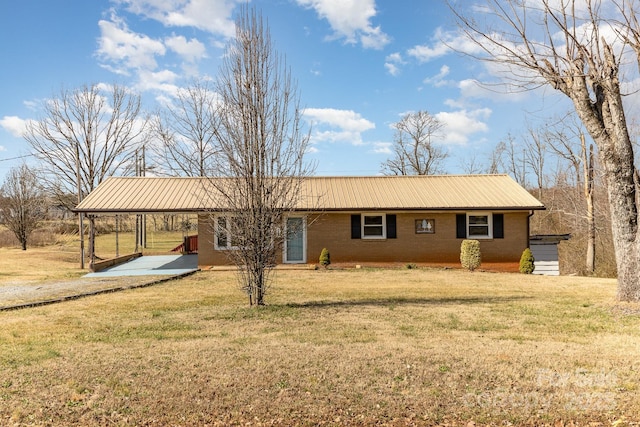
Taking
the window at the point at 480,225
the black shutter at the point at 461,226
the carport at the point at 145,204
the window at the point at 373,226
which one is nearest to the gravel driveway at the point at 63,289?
the carport at the point at 145,204

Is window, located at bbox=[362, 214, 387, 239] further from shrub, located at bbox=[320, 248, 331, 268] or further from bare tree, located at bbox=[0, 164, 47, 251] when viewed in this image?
bare tree, located at bbox=[0, 164, 47, 251]

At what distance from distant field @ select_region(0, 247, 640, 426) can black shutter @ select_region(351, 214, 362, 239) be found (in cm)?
856

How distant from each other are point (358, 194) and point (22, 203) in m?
22.3

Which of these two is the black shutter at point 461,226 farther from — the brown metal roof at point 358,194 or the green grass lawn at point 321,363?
the green grass lawn at point 321,363

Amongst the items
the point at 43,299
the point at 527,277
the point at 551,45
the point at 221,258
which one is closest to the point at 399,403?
the point at 551,45

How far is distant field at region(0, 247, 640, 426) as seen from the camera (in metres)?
4.16

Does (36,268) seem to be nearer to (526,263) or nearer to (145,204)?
(145,204)

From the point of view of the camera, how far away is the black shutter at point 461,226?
18.1m

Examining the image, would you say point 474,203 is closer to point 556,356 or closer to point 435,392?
point 556,356

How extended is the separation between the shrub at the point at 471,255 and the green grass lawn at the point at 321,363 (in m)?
7.34

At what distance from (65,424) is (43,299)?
765cm

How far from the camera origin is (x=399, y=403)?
14.1ft

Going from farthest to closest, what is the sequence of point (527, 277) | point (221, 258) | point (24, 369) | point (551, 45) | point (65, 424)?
point (221, 258)
point (527, 277)
point (551, 45)
point (24, 369)
point (65, 424)

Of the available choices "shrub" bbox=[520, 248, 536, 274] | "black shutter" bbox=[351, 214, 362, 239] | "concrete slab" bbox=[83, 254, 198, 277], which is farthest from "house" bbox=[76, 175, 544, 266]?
"concrete slab" bbox=[83, 254, 198, 277]
